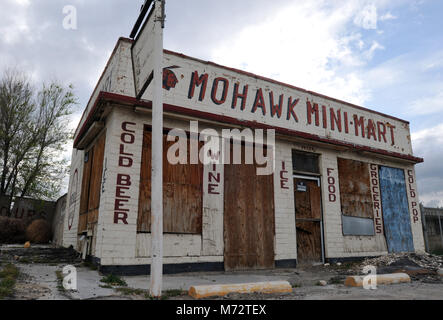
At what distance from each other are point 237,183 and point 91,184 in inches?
174

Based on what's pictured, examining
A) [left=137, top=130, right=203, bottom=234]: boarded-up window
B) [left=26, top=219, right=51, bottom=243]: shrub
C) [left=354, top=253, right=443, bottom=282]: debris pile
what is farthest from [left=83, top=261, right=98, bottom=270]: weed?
[left=26, top=219, right=51, bottom=243]: shrub

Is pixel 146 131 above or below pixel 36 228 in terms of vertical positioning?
above

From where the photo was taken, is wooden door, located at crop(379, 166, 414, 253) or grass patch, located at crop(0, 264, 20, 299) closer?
grass patch, located at crop(0, 264, 20, 299)

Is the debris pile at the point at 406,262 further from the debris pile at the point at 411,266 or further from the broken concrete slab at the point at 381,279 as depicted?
the broken concrete slab at the point at 381,279

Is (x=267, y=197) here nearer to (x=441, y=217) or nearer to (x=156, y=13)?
(x=156, y=13)

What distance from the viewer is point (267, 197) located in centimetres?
971

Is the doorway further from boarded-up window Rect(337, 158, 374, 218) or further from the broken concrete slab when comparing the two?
the broken concrete slab

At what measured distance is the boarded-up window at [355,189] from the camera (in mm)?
11492

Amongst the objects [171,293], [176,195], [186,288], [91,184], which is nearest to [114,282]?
[186,288]

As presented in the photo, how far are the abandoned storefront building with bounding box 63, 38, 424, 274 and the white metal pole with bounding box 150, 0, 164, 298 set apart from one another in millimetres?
3062

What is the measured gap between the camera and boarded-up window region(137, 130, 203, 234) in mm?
7863

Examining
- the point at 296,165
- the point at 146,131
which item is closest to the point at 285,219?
the point at 296,165

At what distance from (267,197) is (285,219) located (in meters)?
0.91

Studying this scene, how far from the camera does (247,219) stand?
9188 mm
